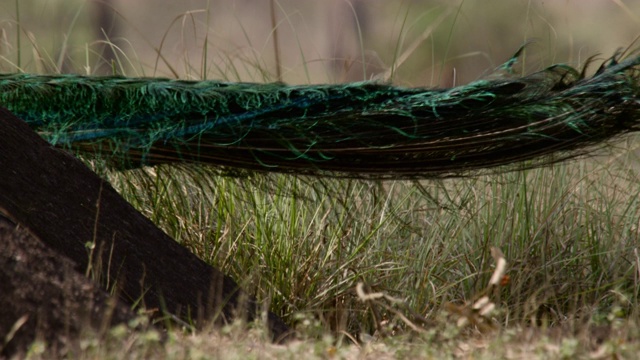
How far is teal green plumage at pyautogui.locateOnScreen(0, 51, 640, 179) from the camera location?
10.8 feet

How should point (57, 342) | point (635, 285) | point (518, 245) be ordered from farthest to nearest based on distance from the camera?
point (518, 245) → point (635, 285) → point (57, 342)

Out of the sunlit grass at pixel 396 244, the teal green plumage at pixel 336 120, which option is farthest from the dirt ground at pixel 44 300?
the sunlit grass at pixel 396 244

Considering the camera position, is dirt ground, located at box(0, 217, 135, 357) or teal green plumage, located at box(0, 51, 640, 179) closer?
dirt ground, located at box(0, 217, 135, 357)

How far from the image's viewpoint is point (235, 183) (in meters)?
4.29

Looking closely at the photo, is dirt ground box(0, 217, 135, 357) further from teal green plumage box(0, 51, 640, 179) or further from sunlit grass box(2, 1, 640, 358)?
sunlit grass box(2, 1, 640, 358)

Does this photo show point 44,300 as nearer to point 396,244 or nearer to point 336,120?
point 336,120

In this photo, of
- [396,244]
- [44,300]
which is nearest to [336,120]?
[44,300]

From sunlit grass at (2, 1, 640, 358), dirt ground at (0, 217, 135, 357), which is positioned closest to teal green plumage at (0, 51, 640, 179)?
sunlit grass at (2, 1, 640, 358)

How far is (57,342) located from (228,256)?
5.45 ft

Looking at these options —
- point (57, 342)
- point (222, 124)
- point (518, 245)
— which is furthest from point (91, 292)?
point (518, 245)

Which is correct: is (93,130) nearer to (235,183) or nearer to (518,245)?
(235,183)

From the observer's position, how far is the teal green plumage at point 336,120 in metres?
3.30

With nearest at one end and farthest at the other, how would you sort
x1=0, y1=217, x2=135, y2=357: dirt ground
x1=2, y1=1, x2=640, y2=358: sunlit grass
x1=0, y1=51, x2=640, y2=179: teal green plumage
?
x1=0, y1=217, x2=135, y2=357: dirt ground, x1=0, y1=51, x2=640, y2=179: teal green plumage, x1=2, y1=1, x2=640, y2=358: sunlit grass

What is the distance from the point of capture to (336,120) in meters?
3.40
